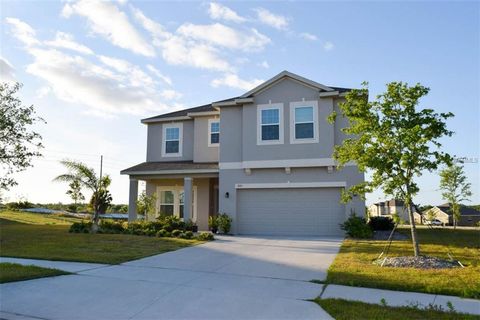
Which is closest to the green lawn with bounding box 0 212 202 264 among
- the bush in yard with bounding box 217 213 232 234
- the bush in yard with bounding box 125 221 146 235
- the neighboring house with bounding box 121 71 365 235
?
the bush in yard with bounding box 125 221 146 235

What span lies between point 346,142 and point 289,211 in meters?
7.06

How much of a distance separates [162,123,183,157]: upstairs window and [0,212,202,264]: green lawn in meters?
7.25

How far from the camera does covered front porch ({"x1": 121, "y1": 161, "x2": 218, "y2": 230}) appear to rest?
19.1 meters

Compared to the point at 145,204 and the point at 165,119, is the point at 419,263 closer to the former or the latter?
the point at 145,204

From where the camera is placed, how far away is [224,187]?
60.5 feet

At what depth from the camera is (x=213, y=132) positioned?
2061cm

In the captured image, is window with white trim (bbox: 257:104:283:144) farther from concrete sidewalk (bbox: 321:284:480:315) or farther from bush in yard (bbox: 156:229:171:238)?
concrete sidewalk (bbox: 321:284:480:315)

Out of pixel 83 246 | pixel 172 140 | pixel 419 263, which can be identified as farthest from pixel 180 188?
pixel 419 263

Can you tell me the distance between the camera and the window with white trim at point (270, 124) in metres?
17.8

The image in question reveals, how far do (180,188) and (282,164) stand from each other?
699cm

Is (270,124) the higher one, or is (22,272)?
(270,124)

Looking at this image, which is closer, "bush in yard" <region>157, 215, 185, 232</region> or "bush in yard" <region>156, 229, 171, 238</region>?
"bush in yard" <region>156, 229, 171, 238</region>

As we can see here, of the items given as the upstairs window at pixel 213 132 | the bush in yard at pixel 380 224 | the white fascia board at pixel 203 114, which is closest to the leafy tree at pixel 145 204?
the upstairs window at pixel 213 132

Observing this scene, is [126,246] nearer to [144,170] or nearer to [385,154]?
[144,170]
